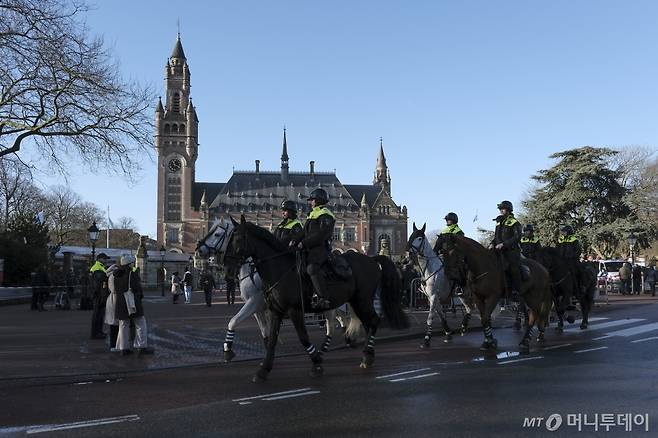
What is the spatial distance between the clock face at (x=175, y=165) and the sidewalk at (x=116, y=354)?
320ft

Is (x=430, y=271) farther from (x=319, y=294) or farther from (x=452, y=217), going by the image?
(x=319, y=294)

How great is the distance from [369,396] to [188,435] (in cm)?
255

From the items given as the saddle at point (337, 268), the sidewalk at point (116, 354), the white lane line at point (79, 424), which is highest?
the saddle at point (337, 268)

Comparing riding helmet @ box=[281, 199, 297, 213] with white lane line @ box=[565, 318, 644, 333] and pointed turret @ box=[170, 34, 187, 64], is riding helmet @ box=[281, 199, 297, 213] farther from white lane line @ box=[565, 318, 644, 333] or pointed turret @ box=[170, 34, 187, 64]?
pointed turret @ box=[170, 34, 187, 64]

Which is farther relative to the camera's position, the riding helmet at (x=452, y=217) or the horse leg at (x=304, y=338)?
the riding helmet at (x=452, y=217)

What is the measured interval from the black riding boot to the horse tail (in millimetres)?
1796

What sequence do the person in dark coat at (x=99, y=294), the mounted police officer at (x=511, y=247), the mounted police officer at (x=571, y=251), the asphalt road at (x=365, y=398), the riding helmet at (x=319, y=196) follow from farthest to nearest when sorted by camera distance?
the mounted police officer at (x=571, y=251), the person in dark coat at (x=99, y=294), the mounted police officer at (x=511, y=247), the riding helmet at (x=319, y=196), the asphalt road at (x=365, y=398)

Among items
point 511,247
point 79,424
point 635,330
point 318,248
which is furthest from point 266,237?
point 635,330

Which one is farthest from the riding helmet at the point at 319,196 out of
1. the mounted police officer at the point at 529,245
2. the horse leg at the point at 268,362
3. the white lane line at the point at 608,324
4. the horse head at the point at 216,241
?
the white lane line at the point at 608,324

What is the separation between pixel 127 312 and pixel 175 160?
4244 inches

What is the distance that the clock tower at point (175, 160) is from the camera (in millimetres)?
116062

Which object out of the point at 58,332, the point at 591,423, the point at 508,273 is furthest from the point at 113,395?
the point at 58,332

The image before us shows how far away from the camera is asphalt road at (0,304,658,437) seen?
21.2 ft

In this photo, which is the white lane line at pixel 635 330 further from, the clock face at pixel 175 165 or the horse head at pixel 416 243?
the clock face at pixel 175 165
